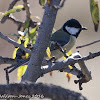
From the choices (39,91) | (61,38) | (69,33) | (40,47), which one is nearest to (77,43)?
(69,33)

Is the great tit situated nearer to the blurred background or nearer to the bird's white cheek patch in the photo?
the bird's white cheek patch

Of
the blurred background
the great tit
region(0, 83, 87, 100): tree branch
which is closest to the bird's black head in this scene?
the great tit

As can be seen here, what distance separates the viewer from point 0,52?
96.7 inches

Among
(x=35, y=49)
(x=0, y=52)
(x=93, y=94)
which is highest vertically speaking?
(x=35, y=49)

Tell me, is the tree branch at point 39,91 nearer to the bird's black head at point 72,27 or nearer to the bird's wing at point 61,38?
the bird's wing at point 61,38

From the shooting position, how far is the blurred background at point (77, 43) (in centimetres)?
252

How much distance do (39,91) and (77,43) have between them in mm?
2519

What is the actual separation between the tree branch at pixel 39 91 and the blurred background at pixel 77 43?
69.9 inches

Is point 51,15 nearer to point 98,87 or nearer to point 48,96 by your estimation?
point 48,96

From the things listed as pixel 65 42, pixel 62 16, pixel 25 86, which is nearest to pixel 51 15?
pixel 25 86

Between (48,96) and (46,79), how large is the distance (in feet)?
6.88

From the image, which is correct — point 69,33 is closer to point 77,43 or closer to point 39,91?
point 77,43

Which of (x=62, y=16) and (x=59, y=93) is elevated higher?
(x=59, y=93)

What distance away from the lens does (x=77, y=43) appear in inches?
119
